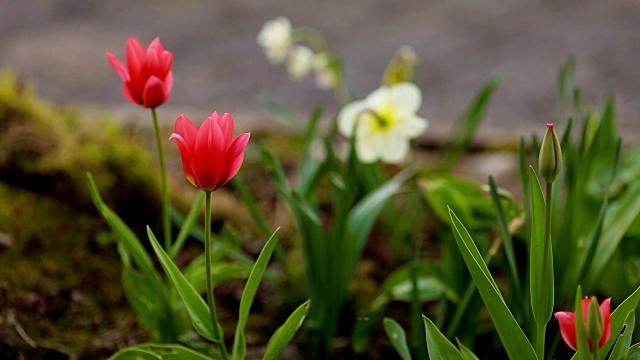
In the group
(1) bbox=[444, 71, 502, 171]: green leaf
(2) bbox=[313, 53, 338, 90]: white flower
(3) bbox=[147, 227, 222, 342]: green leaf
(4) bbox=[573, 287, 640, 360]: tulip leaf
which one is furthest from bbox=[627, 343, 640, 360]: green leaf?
(2) bbox=[313, 53, 338, 90]: white flower

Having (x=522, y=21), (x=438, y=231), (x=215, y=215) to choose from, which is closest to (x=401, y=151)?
(x=438, y=231)

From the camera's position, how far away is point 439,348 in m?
1.06

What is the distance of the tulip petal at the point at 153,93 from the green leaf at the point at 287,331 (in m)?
0.33

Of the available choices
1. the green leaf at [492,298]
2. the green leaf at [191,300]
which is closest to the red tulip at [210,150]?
the green leaf at [191,300]

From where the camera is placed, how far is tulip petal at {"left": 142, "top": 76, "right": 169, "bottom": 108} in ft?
3.71

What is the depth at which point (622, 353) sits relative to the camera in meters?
0.96

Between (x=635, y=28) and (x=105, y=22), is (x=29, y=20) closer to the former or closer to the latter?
(x=105, y=22)

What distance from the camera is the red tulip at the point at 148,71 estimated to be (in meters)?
1.14

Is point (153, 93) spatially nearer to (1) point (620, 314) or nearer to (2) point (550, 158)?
(2) point (550, 158)

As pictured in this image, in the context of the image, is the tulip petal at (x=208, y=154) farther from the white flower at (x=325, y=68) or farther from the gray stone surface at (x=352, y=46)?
the gray stone surface at (x=352, y=46)

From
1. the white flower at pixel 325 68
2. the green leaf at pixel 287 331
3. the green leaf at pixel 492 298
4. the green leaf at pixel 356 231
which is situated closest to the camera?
the green leaf at pixel 492 298

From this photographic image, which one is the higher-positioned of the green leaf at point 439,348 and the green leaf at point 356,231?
the green leaf at point 439,348

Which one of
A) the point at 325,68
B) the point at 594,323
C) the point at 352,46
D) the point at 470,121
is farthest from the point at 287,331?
the point at 352,46

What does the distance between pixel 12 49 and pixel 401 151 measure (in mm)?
2633
